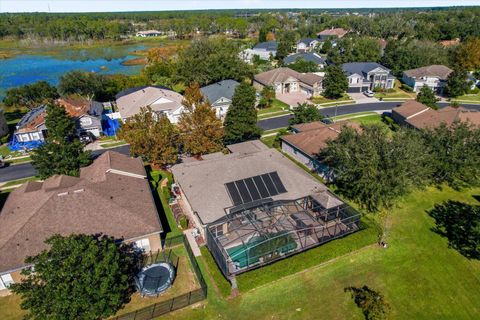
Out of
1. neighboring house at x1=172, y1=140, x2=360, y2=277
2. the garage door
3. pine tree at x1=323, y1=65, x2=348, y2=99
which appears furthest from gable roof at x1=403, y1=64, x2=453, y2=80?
neighboring house at x1=172, y1=140, x2=360, y2=277

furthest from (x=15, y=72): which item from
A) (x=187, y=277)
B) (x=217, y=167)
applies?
(x=187, y=277)

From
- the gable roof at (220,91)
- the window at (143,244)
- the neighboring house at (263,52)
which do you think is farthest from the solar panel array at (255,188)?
the neighboring house at (263,52)

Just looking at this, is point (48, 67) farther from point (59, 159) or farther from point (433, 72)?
point (433, 72)

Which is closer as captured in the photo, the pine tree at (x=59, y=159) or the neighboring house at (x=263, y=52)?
the pine tree at (x=59, y=159)

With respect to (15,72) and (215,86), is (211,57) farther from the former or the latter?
(15,72)

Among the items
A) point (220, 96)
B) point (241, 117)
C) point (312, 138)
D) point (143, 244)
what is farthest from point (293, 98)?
point (143, 244)

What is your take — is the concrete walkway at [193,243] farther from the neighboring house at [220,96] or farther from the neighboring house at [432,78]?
the neighboring house at [432,78]

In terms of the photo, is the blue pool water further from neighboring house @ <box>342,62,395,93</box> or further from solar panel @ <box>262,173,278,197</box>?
solar panel @ <box>262,173,278,197</box>
